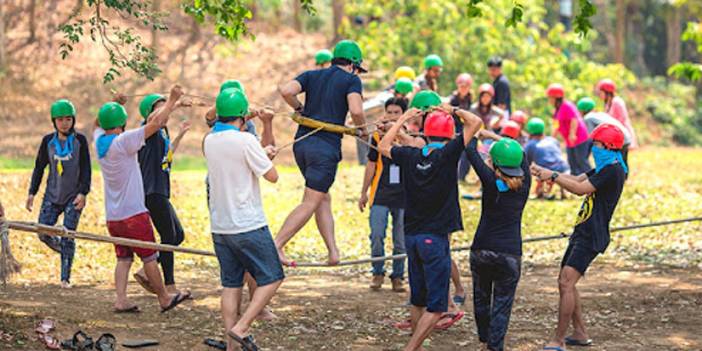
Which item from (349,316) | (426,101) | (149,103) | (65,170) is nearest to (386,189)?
(349,316)

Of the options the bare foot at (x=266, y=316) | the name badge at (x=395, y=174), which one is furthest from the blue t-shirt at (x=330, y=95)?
the bare foot at (x=266, y=316)

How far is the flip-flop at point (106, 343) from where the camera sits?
7.81 m

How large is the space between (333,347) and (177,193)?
7.92 m

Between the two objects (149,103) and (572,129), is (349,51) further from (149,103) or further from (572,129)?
(572,129)

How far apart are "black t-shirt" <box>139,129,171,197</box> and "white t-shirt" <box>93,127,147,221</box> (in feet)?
1.60

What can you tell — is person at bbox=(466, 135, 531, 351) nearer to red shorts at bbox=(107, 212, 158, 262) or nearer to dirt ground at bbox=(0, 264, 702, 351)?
dirt ground at bbox=(0, 264, 702, 351)

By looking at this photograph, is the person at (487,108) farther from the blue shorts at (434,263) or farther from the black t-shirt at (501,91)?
the blue shorts at (434,263)

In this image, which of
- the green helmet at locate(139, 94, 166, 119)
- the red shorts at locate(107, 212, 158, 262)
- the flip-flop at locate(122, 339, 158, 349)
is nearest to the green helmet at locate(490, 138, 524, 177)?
the flip-flop at locate(122, 339, 158, 349)

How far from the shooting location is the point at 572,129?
1698 cm

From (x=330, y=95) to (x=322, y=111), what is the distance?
0.15 metres

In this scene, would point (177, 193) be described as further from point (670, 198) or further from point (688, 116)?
point (688, 116)

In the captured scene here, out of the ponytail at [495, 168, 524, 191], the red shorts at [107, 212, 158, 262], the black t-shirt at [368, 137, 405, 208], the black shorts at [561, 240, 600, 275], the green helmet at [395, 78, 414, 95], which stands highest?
the green helmet at [395, 78, 414, 95]

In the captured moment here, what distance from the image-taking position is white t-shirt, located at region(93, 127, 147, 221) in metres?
8.84

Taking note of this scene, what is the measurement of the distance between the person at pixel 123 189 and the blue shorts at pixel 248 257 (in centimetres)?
133
